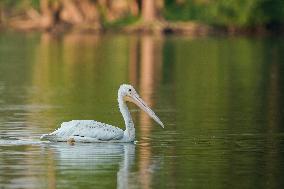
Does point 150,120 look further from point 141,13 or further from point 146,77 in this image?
point 141,13

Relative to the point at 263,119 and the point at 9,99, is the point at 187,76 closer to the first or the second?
the point at 9,99

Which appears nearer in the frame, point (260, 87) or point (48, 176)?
point (48, 176)

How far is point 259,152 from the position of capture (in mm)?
19328

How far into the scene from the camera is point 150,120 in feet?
82.1

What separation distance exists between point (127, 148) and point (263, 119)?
591 centimetres

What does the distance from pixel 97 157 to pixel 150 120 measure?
6599 millimetres

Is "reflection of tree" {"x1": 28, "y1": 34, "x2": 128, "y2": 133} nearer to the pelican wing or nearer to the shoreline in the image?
the pelican wing

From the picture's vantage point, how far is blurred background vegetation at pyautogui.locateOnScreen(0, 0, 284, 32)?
283 ft

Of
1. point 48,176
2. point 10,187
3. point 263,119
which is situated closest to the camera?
point 10,187

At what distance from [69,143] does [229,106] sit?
29.4 feet

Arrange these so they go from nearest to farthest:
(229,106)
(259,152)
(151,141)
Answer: (259,152) < (151,141) < (229,106)

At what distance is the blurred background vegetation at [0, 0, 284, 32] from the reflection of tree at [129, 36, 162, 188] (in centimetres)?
670

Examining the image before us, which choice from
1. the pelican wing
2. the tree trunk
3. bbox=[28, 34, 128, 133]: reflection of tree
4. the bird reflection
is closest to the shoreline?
the tree trunk

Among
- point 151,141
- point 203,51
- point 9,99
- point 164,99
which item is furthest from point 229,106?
point 203,51
